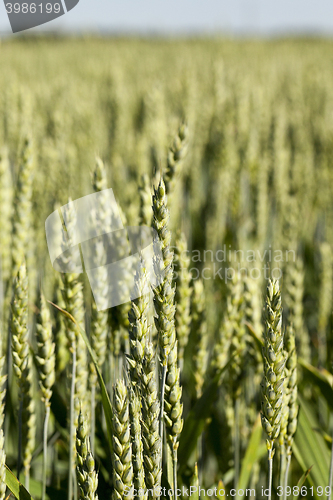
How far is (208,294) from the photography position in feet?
4.14

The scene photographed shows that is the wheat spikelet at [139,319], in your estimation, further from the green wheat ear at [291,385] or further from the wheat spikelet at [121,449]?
the green wheat ear at [291,385]

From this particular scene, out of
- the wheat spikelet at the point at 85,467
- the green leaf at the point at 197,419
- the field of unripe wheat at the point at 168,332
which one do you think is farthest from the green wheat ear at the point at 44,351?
the green leaf at the point at 197,419

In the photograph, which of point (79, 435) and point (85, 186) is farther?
point (85, 186)

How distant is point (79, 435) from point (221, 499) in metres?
0.26

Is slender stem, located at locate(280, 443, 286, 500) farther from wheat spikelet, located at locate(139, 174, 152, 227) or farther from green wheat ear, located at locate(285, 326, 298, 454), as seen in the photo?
wheat spikelet, located at locate(139, 174, 152, 227)

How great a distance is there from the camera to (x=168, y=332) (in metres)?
0.47

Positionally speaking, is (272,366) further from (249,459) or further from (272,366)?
(249,459)

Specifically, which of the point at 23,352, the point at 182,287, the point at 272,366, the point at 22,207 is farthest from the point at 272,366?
the point at 22,207

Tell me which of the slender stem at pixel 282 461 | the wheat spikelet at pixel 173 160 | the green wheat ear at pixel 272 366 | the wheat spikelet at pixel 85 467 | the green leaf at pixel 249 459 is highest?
the wheat spikelet at pixel 173 160

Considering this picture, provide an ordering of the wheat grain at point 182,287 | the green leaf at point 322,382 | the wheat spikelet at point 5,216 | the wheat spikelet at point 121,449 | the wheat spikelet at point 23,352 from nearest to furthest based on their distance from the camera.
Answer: the wheat spikelet at point 121,449 < the wheat spikelet at point 23,352 < the wheat grain at point 182,287 < the green leaf at point 322,382 < the wheat spikelet at point 5,216

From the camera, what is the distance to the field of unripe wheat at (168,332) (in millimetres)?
469

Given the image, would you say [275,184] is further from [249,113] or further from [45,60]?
[45,60]

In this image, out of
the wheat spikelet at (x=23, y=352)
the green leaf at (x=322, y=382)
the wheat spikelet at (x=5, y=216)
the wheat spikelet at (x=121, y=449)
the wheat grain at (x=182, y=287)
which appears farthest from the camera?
the wheat spikelet at (x=5, y=216)

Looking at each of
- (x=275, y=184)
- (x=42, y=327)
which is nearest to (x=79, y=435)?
(x=42, y=327)
